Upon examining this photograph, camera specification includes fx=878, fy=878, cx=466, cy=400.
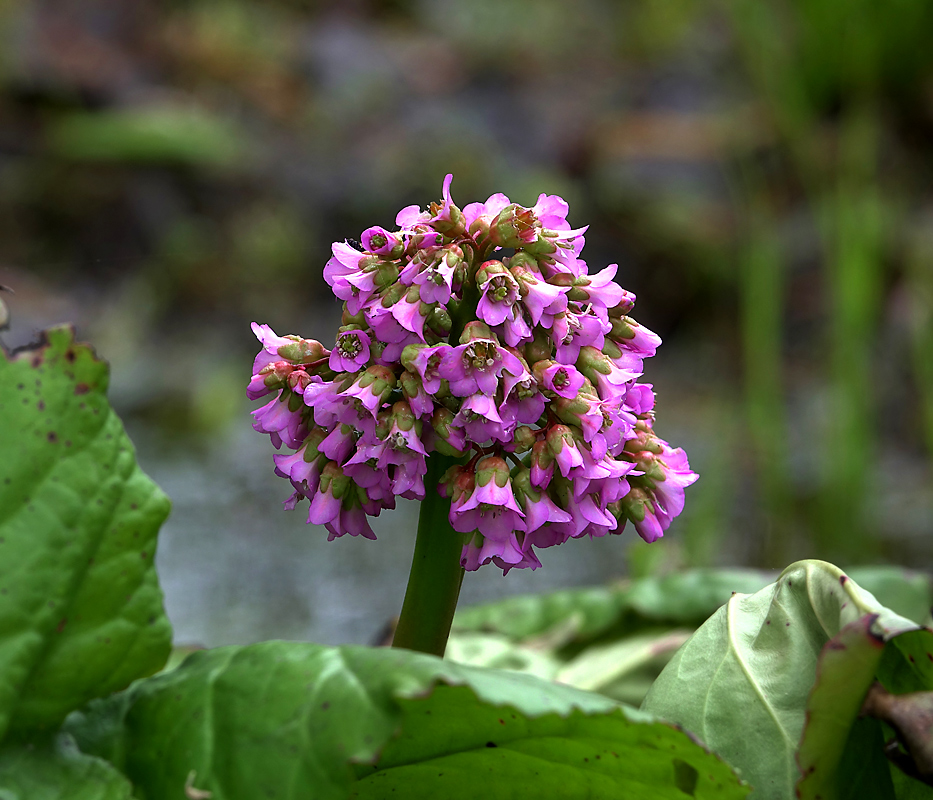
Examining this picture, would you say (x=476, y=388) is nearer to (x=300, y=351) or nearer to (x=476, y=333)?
(x=476, y=333)

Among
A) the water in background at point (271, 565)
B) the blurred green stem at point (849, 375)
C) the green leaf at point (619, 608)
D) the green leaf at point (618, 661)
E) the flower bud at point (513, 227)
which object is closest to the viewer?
the flower bud at point (513, 227)

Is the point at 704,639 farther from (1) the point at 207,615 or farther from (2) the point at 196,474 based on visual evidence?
(2) the point at 196,474

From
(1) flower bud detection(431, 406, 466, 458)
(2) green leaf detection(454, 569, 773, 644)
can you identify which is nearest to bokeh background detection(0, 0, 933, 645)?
(2) green leaf detection(454, 569, 773, 644)

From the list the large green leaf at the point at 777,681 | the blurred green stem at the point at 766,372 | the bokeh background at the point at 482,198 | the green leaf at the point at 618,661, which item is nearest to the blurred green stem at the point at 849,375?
the bokeh background at the point at 482,198

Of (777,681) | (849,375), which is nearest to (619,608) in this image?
(777,681)

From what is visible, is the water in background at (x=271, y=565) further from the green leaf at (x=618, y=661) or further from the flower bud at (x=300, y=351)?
the flower bud at (x=300, y=351)

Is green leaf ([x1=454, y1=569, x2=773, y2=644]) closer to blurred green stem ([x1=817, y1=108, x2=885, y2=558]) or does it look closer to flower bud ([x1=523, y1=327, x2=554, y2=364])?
flower bud ([x1=523, y1=327, x2=554, y2=364])
